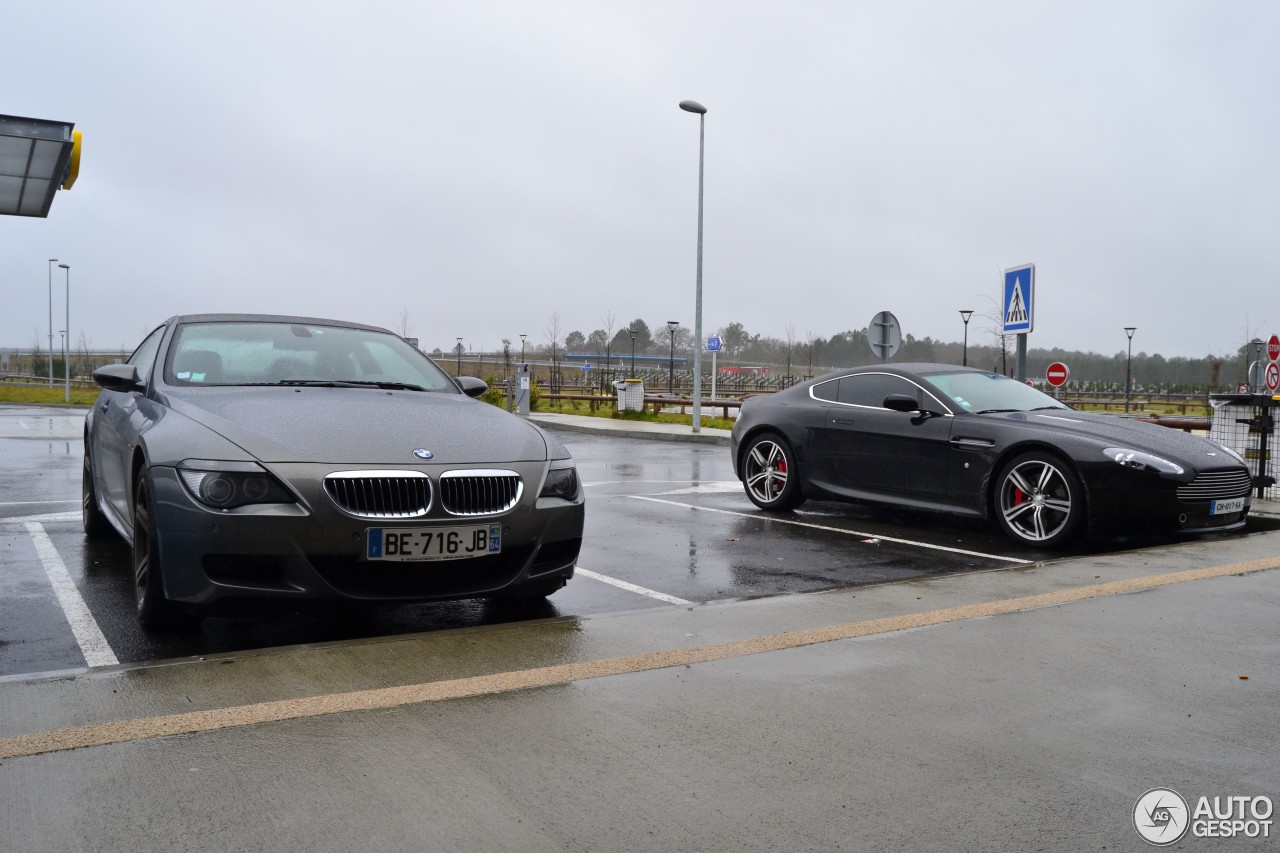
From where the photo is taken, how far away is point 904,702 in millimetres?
3881

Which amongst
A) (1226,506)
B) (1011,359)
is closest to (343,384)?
(1226,506)

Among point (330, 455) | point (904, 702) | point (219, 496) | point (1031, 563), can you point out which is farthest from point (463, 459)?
point (1031, 563)

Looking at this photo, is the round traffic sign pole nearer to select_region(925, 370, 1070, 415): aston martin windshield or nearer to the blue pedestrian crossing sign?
the blue pedestrian crossing sign

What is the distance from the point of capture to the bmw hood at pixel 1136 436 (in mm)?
7781

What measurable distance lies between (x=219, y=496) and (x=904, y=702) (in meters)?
2.78

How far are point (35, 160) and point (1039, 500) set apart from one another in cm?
1256

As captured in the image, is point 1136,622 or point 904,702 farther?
point 1136,622

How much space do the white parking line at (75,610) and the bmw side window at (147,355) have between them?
1202 millimetres

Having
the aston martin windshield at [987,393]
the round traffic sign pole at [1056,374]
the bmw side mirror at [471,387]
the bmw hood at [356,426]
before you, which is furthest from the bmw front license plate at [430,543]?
the round traffic sign pole at [1056,374]

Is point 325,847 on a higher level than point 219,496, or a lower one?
lower

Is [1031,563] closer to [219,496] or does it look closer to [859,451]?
[859,451]

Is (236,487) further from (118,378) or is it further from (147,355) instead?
(147,355)

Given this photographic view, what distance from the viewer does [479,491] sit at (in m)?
4.74

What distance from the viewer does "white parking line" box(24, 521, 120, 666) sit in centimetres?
459
